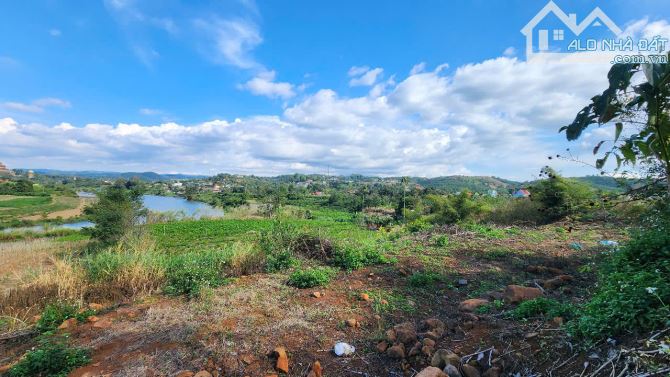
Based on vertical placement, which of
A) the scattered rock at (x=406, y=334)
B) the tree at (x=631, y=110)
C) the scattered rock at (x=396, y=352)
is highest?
the tree at (x=631, y=110)

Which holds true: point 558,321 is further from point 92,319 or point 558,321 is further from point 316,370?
point 92,319

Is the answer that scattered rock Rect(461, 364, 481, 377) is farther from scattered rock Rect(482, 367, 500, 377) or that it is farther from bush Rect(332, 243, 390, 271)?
bush Rect(332, 243, 390, 271)

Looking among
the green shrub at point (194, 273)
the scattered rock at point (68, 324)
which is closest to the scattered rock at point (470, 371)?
the green shrub at point (194, 273)

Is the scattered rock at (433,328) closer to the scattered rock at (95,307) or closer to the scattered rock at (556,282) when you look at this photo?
the scattered rock at (556,282)

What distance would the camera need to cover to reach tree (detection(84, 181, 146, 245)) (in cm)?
1273

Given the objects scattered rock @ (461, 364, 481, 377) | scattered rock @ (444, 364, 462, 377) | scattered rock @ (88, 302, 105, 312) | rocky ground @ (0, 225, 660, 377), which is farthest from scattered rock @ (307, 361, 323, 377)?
scattered rock @ (88, 302, 105, 312)

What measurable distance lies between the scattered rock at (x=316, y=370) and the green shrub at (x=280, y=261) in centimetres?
265

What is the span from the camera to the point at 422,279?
157 inches

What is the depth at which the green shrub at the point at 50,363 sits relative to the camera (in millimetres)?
2270

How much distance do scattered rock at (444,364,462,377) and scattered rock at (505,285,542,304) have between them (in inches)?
53.4

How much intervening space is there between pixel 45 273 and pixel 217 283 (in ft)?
8.30

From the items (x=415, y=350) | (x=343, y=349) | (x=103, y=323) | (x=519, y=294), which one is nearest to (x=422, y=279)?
(x=519, y=294)

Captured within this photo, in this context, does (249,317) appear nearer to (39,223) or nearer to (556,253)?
(556,253)

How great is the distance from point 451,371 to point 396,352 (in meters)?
0.52
